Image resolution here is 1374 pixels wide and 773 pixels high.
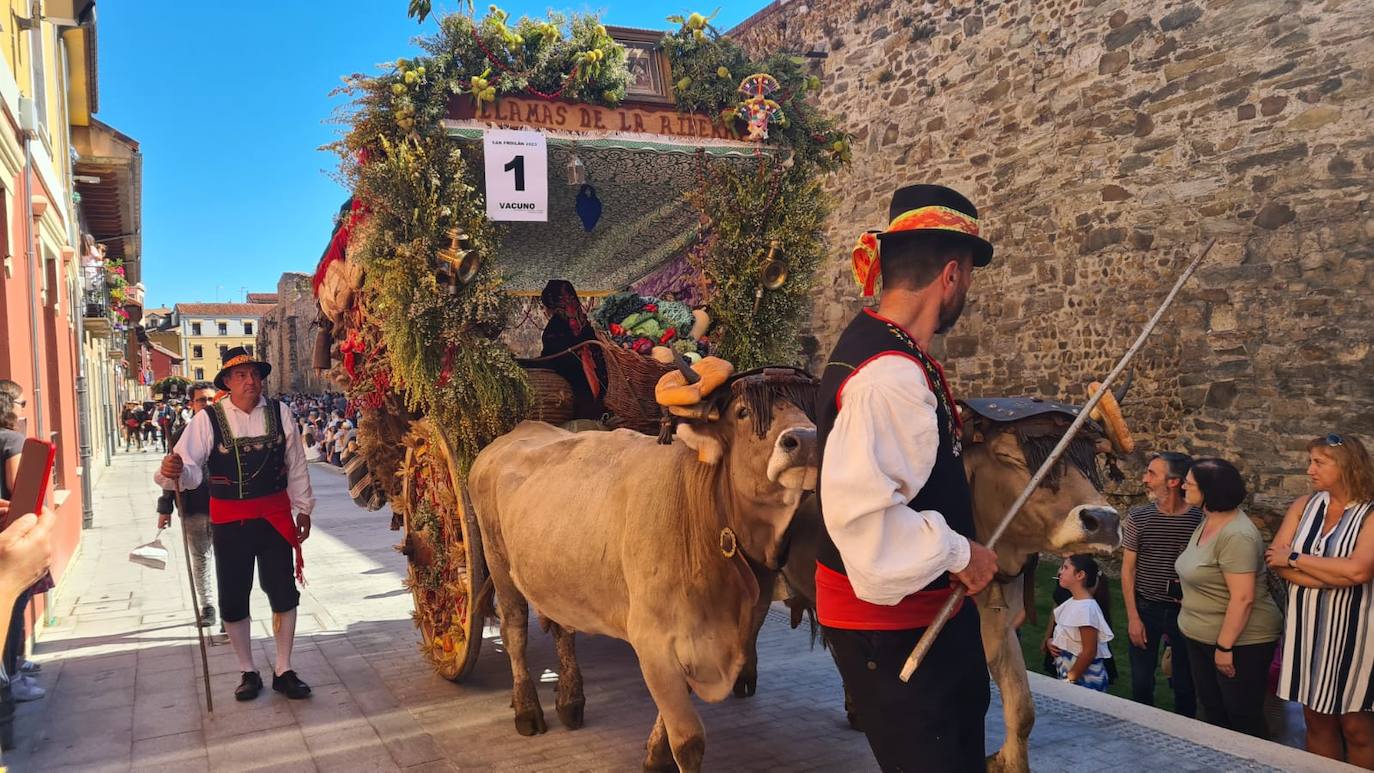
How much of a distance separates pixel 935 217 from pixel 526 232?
14.1 ft

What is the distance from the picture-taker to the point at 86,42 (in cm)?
1608

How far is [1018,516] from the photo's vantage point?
3.76m

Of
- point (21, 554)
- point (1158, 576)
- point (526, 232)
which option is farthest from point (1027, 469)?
point (526, 232)

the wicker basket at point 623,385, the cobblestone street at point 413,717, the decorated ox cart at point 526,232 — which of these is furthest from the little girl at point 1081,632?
the wicker basket at point 623,385

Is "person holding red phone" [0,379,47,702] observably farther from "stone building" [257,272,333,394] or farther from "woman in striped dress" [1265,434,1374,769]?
"stone building" [257,272,333,394]

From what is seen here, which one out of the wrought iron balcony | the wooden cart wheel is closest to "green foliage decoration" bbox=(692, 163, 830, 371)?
the wooden cart wheel

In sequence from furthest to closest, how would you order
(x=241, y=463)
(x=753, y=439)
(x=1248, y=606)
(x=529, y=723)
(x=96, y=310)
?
1. (x=96, y=310)
2. (x=241, y=463)
3. (x=529, y=723)
4. (x=1248, y=606)
5. (x=753, y=439)

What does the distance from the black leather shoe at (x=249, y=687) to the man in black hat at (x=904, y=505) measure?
4.29 meters

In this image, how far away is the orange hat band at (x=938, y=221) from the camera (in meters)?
2.45

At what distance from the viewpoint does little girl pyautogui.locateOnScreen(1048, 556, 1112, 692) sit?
18.5 ft

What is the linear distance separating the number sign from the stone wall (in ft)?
22.2

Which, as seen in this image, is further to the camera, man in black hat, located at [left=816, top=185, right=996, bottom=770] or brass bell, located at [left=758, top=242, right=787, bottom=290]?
brass bell, located at [left=758, top=242, right=787, bottom=290]

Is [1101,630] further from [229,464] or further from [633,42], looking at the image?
[229,464]

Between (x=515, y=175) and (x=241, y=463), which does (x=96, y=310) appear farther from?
(x=515, y=175)
